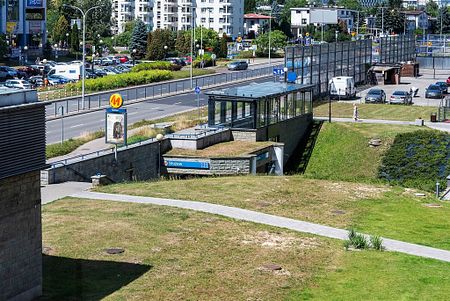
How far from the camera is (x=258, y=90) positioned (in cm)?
5578

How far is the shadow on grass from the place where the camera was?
23047mm

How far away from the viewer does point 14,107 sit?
68.5 feet

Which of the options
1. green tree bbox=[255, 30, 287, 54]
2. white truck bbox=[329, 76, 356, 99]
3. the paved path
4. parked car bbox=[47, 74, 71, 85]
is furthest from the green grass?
green tree bbox=[255, 30, 287, 54]

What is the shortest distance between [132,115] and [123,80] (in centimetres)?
1852

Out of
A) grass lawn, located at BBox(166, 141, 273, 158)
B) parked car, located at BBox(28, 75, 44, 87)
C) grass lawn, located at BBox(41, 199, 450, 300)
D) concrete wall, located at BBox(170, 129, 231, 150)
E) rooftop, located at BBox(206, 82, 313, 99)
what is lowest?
grass lawn, located at BBox(41, 199, 450, 300)

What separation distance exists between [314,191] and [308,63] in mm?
34424

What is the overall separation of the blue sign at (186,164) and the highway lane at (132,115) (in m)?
7.27

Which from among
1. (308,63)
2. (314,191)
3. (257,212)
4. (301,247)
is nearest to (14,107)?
(301,247)

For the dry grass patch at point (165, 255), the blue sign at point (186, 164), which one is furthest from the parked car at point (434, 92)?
the dry grass patch at point (165, 255)

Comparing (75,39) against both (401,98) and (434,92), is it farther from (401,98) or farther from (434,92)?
(401,98)

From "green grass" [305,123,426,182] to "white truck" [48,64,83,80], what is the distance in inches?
1241

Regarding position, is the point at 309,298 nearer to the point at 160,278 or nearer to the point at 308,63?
the point at 160,278

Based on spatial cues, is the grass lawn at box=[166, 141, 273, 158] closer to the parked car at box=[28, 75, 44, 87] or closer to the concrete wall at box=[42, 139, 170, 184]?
the concrete wall at box=[42, 139, 170, 184]

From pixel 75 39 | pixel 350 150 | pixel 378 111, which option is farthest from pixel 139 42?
pixel 350 150
